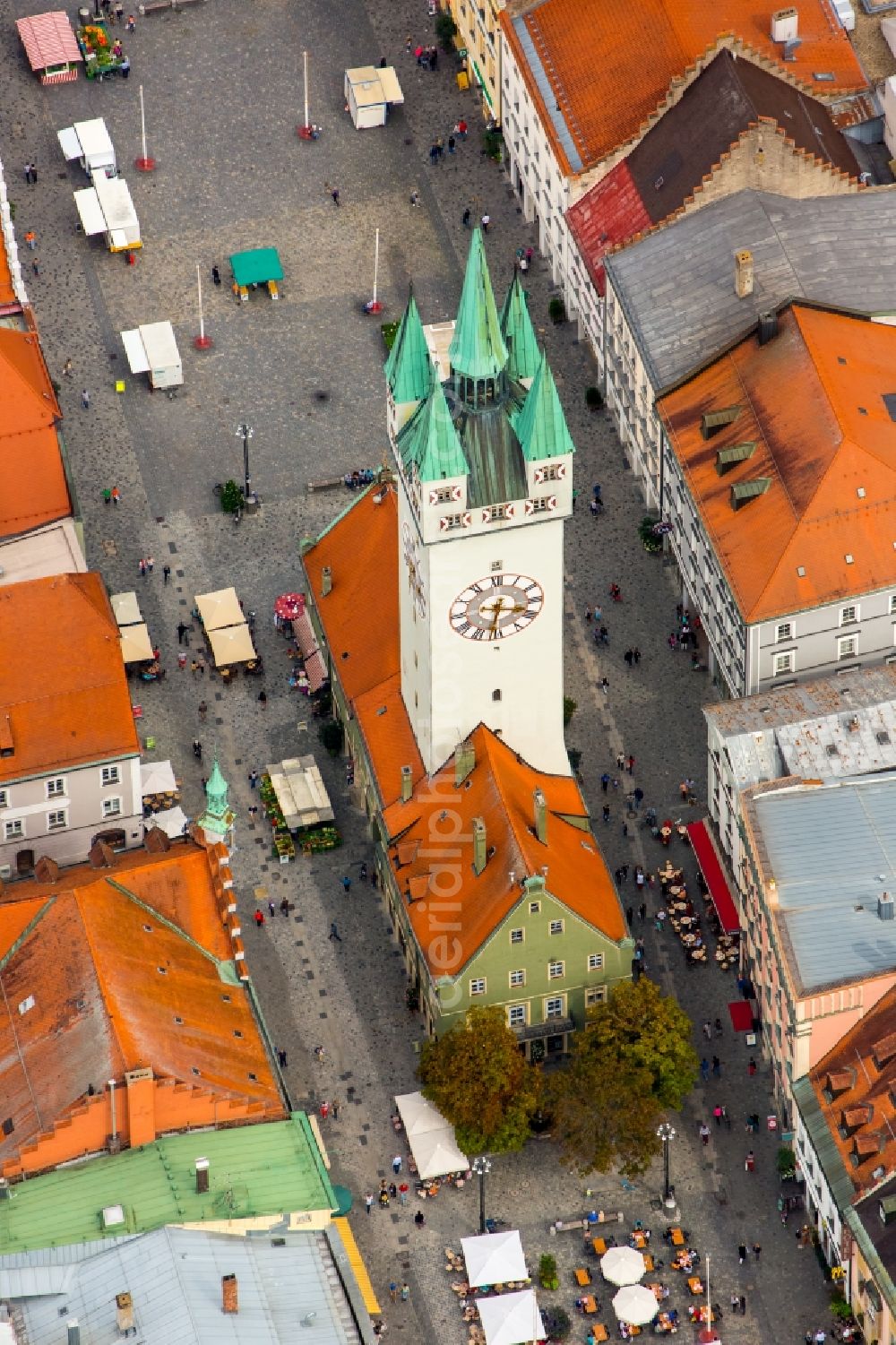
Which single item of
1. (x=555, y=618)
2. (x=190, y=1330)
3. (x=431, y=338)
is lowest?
(x=190, y=1330)

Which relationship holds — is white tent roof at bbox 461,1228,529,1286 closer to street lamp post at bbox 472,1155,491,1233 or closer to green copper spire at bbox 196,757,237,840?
street lamp post at bbox 472,1155,491,1233

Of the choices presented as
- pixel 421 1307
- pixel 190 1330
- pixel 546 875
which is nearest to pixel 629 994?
pixel 546 875

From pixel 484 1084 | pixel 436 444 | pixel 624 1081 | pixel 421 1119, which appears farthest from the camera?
pixel 421 1119

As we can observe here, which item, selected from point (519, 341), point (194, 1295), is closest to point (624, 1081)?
point (194, 1295)

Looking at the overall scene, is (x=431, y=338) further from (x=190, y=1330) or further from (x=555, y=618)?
(x=190, y=1330)

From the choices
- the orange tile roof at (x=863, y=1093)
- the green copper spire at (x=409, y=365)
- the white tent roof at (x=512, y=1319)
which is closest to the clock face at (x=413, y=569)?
the green copper spire at (x=409, y=365)

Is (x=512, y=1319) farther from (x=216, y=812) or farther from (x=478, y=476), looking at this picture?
(x=478, y=476)

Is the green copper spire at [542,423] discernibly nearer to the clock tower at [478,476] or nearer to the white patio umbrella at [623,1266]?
the clock tower at [478,476]

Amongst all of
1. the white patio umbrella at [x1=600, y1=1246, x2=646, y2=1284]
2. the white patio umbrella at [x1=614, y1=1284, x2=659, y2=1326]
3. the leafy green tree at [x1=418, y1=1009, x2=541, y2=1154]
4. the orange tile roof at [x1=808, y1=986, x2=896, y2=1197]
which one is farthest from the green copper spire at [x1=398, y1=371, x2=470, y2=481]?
the white patio umbrella at [x1=614, y1=1284, x2=659, y2=1326]
